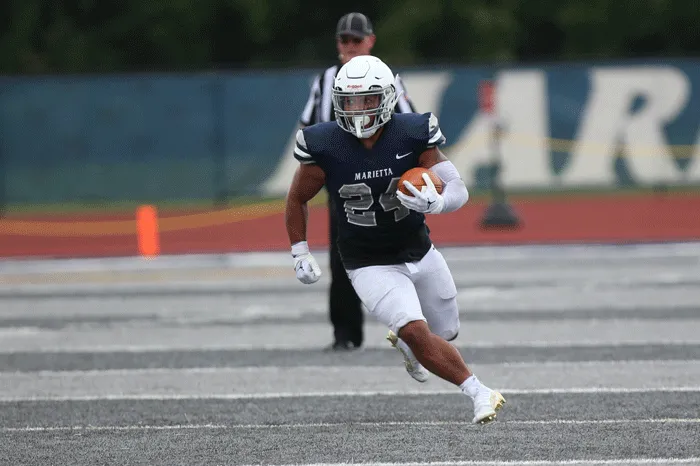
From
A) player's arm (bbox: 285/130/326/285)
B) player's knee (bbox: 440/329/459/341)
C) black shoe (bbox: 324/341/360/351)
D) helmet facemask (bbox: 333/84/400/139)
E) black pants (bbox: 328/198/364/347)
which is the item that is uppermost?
helmet facemask (bbox: 333/84/400/139)

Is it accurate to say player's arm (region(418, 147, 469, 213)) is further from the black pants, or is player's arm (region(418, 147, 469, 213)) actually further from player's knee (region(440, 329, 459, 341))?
the black pants

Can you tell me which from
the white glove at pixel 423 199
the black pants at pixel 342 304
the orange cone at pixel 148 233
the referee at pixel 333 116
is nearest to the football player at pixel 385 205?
the white glove at pixel 423 199

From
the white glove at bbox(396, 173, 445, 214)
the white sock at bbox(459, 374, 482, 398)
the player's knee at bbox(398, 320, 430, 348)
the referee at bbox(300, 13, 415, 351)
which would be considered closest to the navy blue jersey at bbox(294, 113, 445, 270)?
the white glove at bbox(396, 173, 445, 214)

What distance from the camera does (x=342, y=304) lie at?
8906 millimetres

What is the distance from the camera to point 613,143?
67.1 ft

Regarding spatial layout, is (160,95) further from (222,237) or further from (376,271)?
(376,271)

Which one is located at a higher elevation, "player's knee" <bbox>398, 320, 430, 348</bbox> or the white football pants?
the white football pants

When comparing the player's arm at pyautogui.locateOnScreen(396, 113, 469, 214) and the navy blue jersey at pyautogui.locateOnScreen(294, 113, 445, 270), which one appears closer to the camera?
the player's arm at pyautogui.locateOnScreen(396, 113, 469, 214)

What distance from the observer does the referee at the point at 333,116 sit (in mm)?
8656

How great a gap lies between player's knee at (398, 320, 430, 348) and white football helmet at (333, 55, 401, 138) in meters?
0.89

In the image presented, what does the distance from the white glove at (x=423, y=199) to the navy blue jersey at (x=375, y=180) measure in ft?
1.03

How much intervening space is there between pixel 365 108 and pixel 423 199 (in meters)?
0.55

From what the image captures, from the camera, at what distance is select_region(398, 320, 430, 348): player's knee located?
248 inches

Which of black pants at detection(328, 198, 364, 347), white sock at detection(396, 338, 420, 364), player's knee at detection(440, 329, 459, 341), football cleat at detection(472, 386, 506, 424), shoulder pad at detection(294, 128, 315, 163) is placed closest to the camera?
football cleat at detection(472, 386, 506, 424)
